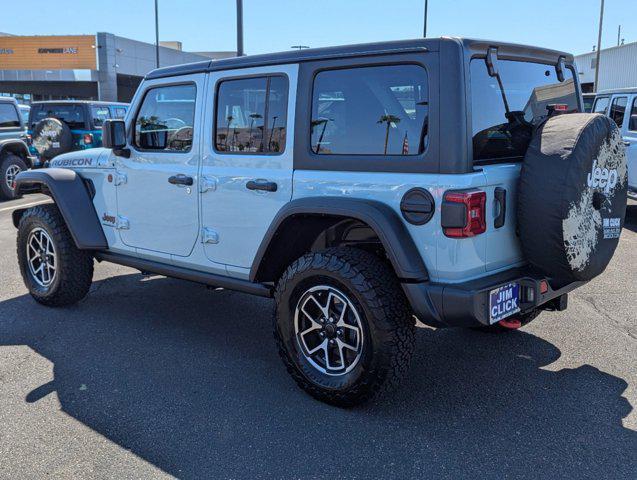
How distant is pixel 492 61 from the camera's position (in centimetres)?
330

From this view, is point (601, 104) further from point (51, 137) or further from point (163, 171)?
point (51, 137)

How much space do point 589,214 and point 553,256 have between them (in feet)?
1.16

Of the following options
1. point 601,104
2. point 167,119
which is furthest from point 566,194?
point 601,104

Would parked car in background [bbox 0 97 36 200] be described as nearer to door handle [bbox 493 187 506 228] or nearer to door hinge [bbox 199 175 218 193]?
door hinge [bbox 199 175 218 193]

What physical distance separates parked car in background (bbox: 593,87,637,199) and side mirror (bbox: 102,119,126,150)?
7650 mm

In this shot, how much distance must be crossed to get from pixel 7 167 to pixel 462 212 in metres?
11.6

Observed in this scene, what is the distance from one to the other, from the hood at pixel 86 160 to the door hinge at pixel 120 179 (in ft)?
0.54

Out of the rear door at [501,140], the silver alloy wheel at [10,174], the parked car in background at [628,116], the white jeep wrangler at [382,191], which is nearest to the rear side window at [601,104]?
the parked car in background at [628,116]

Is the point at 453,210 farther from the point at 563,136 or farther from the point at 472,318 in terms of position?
the point at 563,136

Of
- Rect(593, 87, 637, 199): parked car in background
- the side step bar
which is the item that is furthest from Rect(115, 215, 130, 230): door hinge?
Rect(593, 87, 637, 199): parked car in background

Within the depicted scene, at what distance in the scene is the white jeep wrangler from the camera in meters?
3.06

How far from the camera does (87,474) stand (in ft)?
9.21

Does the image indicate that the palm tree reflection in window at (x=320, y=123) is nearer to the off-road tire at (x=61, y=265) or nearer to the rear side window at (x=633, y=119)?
the off-road tire at (x=61, y=265)

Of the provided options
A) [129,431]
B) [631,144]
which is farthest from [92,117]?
[129,431]
